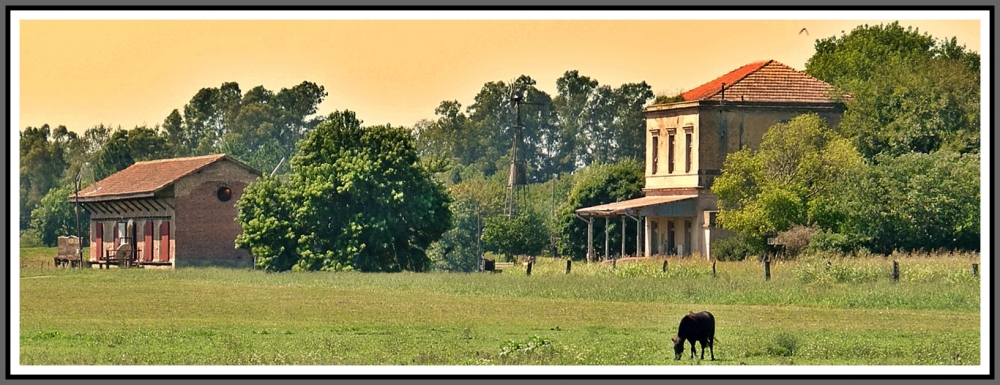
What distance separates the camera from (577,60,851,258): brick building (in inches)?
2372

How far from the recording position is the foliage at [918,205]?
4969 centimetres

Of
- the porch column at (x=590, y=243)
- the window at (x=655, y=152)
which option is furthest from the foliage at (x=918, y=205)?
the porch column at (x=590, y=243)

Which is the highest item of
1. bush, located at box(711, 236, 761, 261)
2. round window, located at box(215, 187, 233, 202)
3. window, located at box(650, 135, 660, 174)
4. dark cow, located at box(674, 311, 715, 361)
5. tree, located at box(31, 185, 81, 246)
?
window, located at box(650, 135, 660, 174)

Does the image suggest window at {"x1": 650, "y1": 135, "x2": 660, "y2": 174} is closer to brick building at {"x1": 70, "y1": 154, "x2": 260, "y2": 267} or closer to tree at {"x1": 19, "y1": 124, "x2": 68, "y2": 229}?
brick building at {"x1": 70, "y1": 154, "x2": 260, "y2": 267}

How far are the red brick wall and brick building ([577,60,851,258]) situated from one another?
1351cm

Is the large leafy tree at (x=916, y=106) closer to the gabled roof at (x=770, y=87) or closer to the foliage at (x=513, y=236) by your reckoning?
the gabled roof at (x=770, y=87)

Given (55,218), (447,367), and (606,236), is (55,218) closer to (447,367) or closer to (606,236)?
(606,236)

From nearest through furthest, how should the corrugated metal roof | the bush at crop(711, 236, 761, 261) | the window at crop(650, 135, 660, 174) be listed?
the bush at crop(711, 236, 761, 261), the corrugated metal roof, the window at crop(650, 135, 660, 174)

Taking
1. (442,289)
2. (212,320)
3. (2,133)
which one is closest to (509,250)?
(442,289)

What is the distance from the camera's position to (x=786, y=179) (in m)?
56.0

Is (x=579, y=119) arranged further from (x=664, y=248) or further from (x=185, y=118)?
(x=664, y=248)

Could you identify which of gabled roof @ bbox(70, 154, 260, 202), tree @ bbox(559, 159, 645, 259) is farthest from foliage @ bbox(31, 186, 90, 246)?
tree @ bbox(559, 159, 645, 259)

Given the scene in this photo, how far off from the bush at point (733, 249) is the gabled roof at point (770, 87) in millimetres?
6105

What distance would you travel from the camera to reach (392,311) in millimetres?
36344
